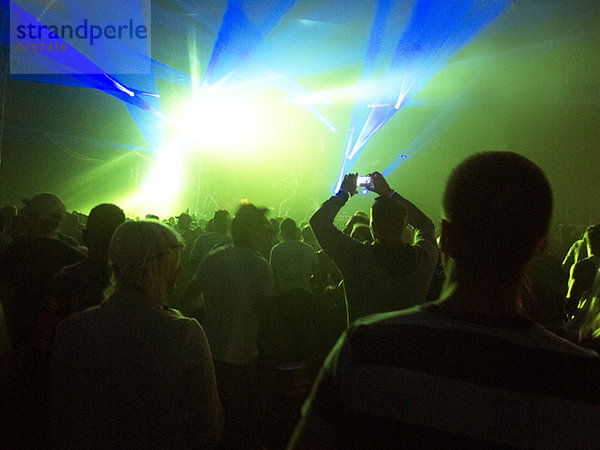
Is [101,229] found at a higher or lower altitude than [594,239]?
higher

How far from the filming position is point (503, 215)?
2.90 feet

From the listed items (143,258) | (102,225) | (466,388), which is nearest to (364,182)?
Answer: (102,225)

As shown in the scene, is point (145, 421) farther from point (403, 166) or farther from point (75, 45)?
point (403, 166)

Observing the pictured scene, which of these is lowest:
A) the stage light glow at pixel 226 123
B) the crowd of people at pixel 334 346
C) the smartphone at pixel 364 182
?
the crowd of people at pixel 334 346

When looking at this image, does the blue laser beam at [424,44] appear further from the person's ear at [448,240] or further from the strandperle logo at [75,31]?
the person's ear at [448,240]

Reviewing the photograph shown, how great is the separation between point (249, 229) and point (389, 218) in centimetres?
98

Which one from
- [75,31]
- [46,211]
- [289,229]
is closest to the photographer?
[46,211]

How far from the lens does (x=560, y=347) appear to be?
812 millimetres

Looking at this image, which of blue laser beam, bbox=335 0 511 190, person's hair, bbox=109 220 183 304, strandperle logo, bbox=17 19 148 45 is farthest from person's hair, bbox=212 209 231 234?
blue laser beam, bbox=335 0 511 190

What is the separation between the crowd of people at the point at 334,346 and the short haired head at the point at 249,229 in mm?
12

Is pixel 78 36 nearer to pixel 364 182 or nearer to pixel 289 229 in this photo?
pixel 289 229

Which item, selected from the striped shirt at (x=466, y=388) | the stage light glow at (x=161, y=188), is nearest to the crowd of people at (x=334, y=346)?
the striped shirt at (x=466, y=388)

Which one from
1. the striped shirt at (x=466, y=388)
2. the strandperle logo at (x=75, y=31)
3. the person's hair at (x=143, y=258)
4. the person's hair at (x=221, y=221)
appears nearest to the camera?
the striped shirt at (x=466, y=388)

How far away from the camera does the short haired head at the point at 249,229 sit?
9.76ft
